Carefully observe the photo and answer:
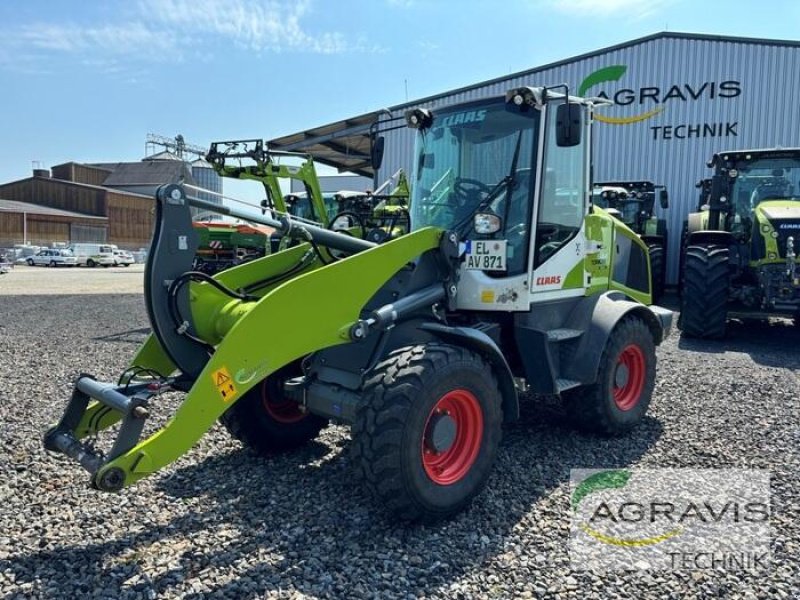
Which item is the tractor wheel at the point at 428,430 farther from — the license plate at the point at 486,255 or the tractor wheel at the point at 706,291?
the tractor wheel at the point at 706,291

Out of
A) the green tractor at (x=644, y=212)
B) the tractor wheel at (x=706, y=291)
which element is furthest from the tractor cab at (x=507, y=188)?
the green tractor at (x=644, y=212)

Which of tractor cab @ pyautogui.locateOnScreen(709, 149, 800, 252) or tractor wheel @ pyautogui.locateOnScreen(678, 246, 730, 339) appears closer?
tractor wheel @ pyautogui.locateOnScreen(678, 246, 730, 339)

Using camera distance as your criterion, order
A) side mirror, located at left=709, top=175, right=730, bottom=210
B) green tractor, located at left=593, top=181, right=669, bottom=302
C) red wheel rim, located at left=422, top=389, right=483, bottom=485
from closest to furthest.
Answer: red wheel rim, located at left=422, top=389, right=483, bottom=485 → side mirror, located at left=709, top=175, right=730, bottom=210 → green tractor, located at left=593, top=181, right=669, bottom=302

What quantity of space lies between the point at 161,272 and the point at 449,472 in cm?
205

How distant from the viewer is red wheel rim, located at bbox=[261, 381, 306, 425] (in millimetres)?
4789

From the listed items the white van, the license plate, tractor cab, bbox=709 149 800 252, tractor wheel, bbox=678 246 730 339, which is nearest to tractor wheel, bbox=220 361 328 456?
the license plate

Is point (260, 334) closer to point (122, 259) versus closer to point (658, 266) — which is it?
point (658, 266)

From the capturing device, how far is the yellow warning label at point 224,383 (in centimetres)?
339

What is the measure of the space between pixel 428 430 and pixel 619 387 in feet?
8.04

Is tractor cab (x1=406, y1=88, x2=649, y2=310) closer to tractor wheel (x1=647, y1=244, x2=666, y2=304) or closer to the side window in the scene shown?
the side window

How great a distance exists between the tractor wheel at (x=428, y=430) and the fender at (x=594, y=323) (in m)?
1.18

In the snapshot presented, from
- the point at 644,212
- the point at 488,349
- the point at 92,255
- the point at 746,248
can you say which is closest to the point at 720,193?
the point at 746,248

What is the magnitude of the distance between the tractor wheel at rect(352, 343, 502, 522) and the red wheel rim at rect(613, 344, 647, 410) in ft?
6.14

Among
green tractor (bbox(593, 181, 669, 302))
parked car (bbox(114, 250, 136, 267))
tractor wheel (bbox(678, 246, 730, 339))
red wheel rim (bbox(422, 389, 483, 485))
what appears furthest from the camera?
parked car (bbox(114, 250, 136, 267))
